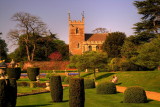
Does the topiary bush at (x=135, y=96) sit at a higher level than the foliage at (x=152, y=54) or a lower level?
lower

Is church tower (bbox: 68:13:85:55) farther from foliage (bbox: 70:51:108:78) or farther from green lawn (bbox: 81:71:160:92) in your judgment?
green lawn (bbox: 81:71:160:92)

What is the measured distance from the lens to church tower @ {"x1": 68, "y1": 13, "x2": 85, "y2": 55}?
229ft

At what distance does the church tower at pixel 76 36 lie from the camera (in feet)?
229

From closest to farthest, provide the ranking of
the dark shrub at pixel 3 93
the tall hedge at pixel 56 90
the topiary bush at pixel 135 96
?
the dark shrub at pixel 3 93 → the topiary bush at pixel 135 96 → the tall hedge at pixel 56 90

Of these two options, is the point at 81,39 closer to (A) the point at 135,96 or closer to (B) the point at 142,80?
(B) the point at 142,80

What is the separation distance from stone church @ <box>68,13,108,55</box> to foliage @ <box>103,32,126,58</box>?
33.3ft

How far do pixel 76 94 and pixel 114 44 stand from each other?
46.7 meters

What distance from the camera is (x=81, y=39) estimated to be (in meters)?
70.9

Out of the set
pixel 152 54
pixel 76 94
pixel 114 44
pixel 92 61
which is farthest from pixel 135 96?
pixel 114 44

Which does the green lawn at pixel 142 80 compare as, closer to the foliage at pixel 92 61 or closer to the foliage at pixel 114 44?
the foliage at pixel 92 61

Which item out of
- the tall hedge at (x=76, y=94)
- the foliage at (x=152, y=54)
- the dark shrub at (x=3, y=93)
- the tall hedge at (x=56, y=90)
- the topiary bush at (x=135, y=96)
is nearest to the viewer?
the tall hedge at (x=76, y=94)

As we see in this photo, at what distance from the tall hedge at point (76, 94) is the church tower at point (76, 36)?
186 feet

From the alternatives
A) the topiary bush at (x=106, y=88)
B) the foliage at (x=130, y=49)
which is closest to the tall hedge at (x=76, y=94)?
the topiary bush at (x=106, y=88)

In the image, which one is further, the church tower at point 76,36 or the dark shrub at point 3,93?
the church tower at point 76,36
